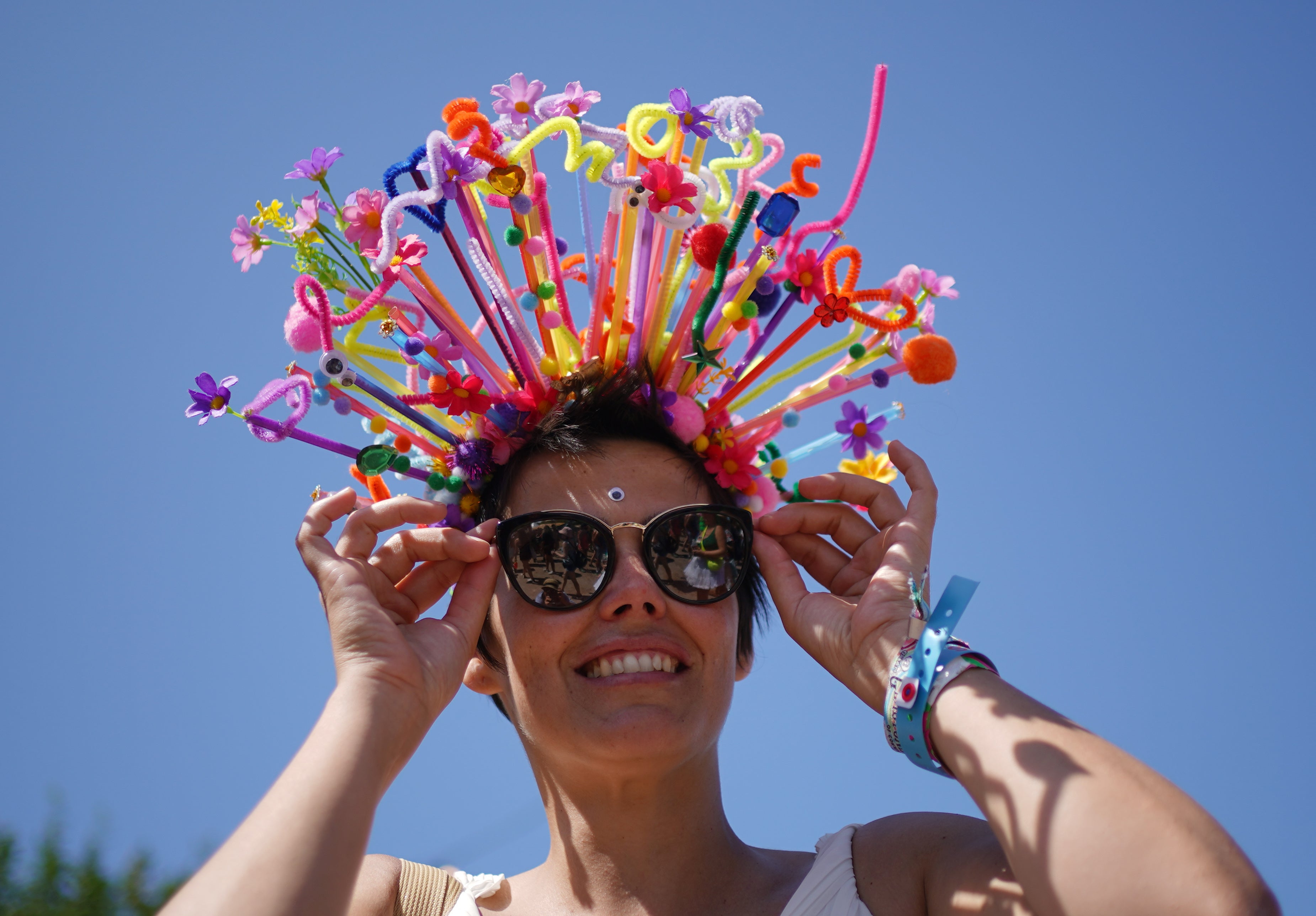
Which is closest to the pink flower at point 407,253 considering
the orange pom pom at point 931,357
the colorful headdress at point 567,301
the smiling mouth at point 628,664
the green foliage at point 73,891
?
the colorful headdress at point 567,301

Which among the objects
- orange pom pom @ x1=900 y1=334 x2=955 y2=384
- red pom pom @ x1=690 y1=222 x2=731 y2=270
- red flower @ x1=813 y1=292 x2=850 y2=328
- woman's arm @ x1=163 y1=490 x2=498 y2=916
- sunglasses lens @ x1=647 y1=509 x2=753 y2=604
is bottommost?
woman's arm @ x1=163 y1=490 x2=498 y2=916

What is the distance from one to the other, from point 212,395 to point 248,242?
471 millimetres

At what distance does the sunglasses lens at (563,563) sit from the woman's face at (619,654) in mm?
34

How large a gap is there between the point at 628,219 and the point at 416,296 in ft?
2.04

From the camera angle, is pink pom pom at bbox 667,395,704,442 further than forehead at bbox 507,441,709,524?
Yes

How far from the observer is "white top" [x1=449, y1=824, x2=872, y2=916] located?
2406mm

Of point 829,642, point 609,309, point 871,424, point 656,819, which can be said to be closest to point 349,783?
point 656,819

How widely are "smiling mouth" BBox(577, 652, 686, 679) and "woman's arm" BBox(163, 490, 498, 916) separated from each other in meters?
0.33

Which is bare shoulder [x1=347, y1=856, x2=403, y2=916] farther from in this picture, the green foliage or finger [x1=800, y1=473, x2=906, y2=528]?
the green foliage

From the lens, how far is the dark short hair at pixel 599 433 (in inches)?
109

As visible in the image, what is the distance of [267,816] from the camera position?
1.90 meters

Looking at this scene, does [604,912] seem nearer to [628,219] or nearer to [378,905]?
[378,905]

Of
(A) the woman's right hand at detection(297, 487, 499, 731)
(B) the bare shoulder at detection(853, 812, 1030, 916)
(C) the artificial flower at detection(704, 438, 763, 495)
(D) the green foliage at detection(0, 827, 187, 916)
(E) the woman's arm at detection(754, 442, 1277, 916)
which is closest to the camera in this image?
(E) the woman's arm at detection(754, 442, 1277, 916)

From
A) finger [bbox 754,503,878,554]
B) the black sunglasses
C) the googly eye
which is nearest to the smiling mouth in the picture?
the black sunglasses
